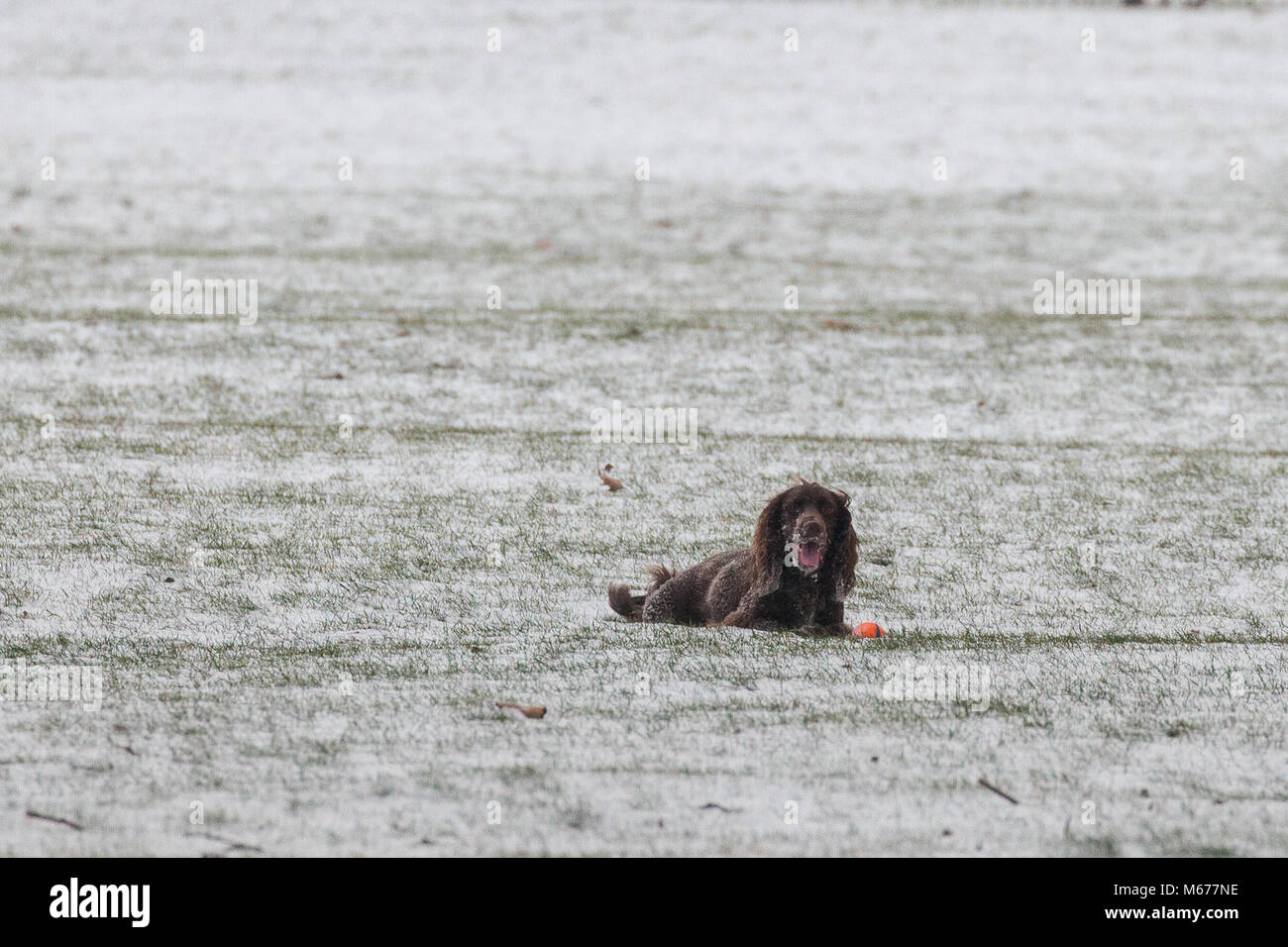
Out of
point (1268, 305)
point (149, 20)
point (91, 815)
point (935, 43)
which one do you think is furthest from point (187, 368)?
point (935, 43)

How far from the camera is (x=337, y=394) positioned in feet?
35.3

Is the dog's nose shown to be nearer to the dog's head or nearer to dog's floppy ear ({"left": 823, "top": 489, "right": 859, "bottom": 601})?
the dog's head

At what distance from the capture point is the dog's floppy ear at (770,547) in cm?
610

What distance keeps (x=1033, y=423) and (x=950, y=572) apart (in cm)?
360

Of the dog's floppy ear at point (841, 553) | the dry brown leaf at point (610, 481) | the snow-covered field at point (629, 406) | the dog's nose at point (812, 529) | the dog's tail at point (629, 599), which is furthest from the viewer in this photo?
the dry brown leaf at point (610, 481)

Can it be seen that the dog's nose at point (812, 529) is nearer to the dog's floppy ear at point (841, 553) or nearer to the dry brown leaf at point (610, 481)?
the dog's floppy ear at point (841, 553)

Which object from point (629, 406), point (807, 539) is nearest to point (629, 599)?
point (807, 539)

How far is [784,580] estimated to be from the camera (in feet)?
20.2

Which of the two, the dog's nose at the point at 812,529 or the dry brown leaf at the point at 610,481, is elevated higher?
the dog's nose at the point at 812,529

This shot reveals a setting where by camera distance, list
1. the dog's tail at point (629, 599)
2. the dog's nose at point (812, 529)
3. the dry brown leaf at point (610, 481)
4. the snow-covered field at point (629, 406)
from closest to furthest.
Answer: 1. the snow-covered field at point (629, 406)
2. the dog's nose at point (812, 529)
3. the dog's tail at point (629, 599)
4. the dry brown leaf at point (610, 481)

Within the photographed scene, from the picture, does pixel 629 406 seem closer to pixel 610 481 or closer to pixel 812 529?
pixel 610 481

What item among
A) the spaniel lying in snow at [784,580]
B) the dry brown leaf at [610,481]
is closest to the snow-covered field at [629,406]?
the dry brown leaf at [610,481]

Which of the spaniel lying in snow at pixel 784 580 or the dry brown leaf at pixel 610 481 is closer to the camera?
the spaniel lying in snow at pixel 784 580
